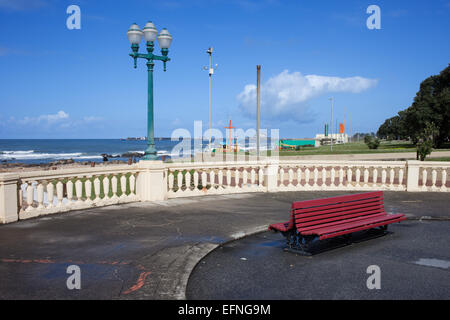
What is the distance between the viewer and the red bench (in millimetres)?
6246

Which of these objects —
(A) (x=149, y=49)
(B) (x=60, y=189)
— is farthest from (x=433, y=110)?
(B) (x=60, y=189)

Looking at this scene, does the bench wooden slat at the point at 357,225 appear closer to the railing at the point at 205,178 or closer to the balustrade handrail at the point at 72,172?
the railing at the point at 205,178

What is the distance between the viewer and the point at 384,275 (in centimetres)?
534

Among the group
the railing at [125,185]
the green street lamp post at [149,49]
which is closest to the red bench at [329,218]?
the railing at [125,185]

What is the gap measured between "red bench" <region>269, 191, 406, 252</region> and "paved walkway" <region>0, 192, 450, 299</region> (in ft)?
4.13

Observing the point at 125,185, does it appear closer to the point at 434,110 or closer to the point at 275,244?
the point at 275,244

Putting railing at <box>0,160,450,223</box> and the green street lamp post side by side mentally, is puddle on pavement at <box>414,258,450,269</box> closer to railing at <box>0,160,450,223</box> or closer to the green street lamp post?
railing at <box>0,160,450,223</box>

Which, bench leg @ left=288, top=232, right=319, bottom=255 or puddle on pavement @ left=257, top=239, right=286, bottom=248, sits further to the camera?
puddle on pavement @ left=257, top=239, right=286, bottom=248

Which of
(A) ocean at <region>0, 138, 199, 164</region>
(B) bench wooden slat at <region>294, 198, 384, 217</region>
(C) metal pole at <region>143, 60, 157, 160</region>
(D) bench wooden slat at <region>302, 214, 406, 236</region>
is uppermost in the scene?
(C) metal pole at <region>143, 60, 157, 160</region>

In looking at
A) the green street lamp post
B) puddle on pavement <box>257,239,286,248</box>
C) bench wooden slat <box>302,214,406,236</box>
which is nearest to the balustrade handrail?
the green street lamp post

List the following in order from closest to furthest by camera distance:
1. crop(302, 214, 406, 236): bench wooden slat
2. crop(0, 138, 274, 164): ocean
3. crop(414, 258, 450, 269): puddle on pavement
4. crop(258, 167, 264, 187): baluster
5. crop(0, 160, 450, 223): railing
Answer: crop(414, 258, 450, 269): puddle on pavement → crop(302, 214, 406, 236): bench wooden slat → crop(0, 160, 450, 223): railing → crop(258, 167, 264, 187): baluster → crop(0, 138, 274, 164): ocean

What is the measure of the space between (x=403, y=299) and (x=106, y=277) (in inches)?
144

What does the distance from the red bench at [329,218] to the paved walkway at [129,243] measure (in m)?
1.26
